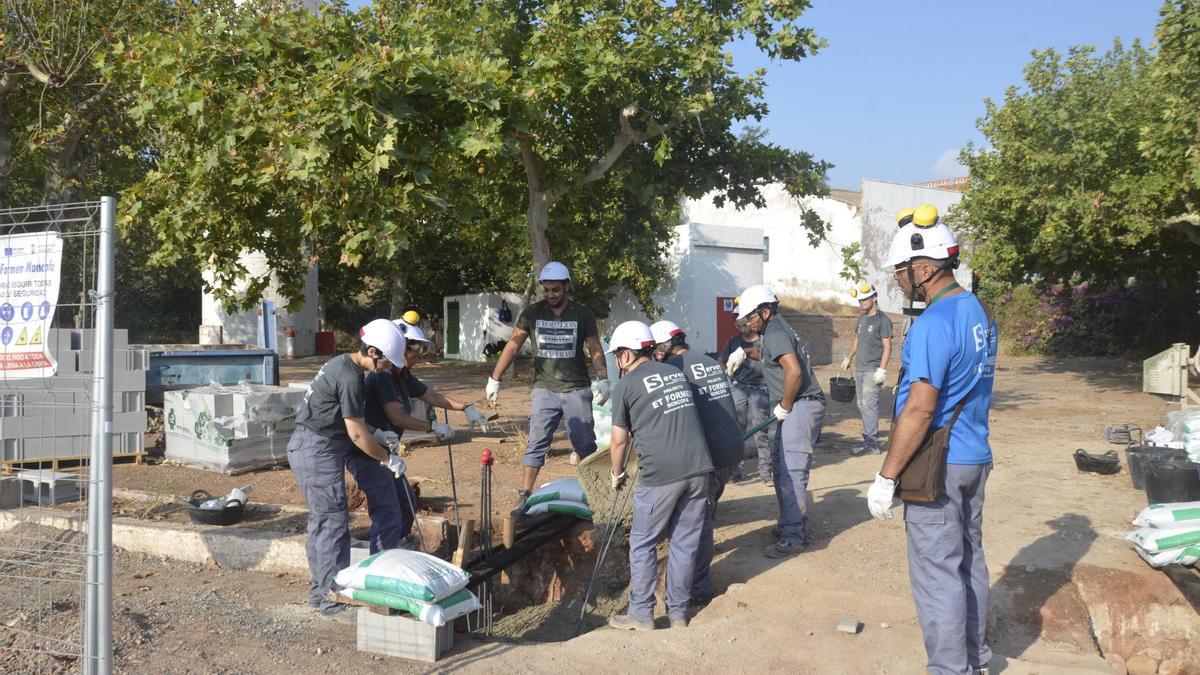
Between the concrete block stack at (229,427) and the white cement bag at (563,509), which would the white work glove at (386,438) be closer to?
the white cement bag at (563,509)

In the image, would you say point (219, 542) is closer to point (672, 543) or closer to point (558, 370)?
point (558, 370)

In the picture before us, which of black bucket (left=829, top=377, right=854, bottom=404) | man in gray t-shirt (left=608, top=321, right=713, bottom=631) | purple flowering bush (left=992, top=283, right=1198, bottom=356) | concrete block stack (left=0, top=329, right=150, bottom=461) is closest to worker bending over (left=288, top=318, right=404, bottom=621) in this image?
man in gray t-shirt (left=608, top=321, right=713, bottom=631)

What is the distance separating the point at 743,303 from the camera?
6.55m

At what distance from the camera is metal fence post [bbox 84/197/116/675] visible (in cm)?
341

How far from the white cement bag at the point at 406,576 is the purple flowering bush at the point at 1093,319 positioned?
885 inches

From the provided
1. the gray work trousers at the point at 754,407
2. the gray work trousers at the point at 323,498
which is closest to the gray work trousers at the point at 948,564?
the gray work trousers at the point at 323,498

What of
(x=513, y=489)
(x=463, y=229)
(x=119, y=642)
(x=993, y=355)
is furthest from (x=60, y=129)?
(x=993, y=355)

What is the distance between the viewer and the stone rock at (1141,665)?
4.93 metres

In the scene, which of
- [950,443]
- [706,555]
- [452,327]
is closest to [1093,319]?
[452,327]

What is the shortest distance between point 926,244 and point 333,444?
336 centimetres

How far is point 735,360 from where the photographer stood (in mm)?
8008

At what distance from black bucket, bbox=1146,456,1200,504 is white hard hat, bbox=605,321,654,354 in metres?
4.12

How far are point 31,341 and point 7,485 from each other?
4.58 m

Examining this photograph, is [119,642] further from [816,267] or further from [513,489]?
[816,267]
